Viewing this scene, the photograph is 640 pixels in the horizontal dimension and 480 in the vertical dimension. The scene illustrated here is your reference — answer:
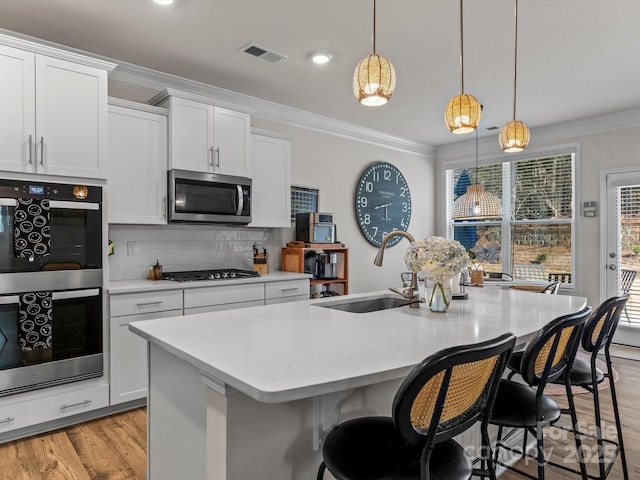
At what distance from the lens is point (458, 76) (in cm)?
380

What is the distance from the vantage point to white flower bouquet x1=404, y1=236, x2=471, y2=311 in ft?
6.84

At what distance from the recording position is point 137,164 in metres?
3.37

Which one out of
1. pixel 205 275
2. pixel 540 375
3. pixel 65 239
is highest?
pixel 65 239

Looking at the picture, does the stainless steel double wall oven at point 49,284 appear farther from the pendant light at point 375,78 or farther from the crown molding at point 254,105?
the pendant light at point 375,78

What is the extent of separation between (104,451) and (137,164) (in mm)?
2057

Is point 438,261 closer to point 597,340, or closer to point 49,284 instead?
point 597,340

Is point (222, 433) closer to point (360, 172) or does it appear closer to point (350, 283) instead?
point (350, 283)

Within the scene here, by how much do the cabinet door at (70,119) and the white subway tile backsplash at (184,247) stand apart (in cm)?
79

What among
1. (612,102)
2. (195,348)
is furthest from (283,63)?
(612,102)

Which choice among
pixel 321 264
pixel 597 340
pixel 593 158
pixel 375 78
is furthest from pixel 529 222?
pixel 375 78

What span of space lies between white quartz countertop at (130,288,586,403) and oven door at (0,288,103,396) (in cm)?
128

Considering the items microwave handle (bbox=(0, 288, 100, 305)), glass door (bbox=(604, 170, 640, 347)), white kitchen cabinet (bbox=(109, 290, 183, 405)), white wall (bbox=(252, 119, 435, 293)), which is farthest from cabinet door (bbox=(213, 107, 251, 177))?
glass door (bbox=(604, 170, 640, 347))

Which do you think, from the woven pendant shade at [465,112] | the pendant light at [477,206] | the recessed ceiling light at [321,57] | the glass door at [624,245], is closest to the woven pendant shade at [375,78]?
the woven pendant shade at [465,112]

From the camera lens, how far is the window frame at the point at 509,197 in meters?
5.25
